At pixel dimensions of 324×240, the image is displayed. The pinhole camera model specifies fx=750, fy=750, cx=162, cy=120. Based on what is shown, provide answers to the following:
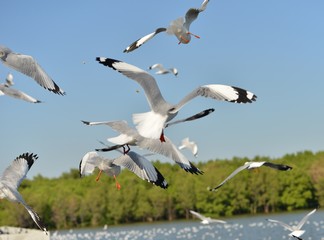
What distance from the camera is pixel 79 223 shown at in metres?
76.3

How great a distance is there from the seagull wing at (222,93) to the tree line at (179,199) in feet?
205

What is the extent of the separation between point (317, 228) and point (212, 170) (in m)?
41.3

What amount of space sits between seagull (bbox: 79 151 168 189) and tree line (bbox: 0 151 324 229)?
58897mm

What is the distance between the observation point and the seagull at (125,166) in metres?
10.3

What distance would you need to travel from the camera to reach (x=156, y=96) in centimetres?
914

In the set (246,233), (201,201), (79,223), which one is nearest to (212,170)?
(201,201)

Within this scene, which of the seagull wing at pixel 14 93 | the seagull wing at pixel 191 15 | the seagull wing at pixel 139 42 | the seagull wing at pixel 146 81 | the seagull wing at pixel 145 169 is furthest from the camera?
the seagull wing at pixel 191 15

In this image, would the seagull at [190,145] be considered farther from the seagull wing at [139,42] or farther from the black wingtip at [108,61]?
the black wingtip at [108,61]

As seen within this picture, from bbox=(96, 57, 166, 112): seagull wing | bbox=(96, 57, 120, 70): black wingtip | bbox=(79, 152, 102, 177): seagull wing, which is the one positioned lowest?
bbox=(79, 152, 102, 177): seagull wing

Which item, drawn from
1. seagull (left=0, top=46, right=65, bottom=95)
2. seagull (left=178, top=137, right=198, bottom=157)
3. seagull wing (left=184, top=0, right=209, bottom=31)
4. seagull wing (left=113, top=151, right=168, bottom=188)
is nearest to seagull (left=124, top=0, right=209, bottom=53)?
seagull wing (left=184, top=0, right=209, bottom=31)

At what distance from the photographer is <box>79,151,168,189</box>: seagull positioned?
1027cm

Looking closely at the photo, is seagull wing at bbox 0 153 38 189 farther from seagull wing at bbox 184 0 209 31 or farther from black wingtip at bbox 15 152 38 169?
seagull wing at bbox 184 0 209 31

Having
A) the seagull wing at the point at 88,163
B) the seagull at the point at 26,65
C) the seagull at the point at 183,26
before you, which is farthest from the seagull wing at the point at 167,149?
the seagull wing at the point at 88,163

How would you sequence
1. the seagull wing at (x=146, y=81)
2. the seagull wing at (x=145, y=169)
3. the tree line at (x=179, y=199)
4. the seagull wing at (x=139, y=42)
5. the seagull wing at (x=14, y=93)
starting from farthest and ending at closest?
the tree line at (x=179, y=199), the seagull wing at (x=14, y=93), the seagull wing at (x=139, y=42), the seagull wing at (x=145, y=169), the seagull wing at (x=146, y=81)
